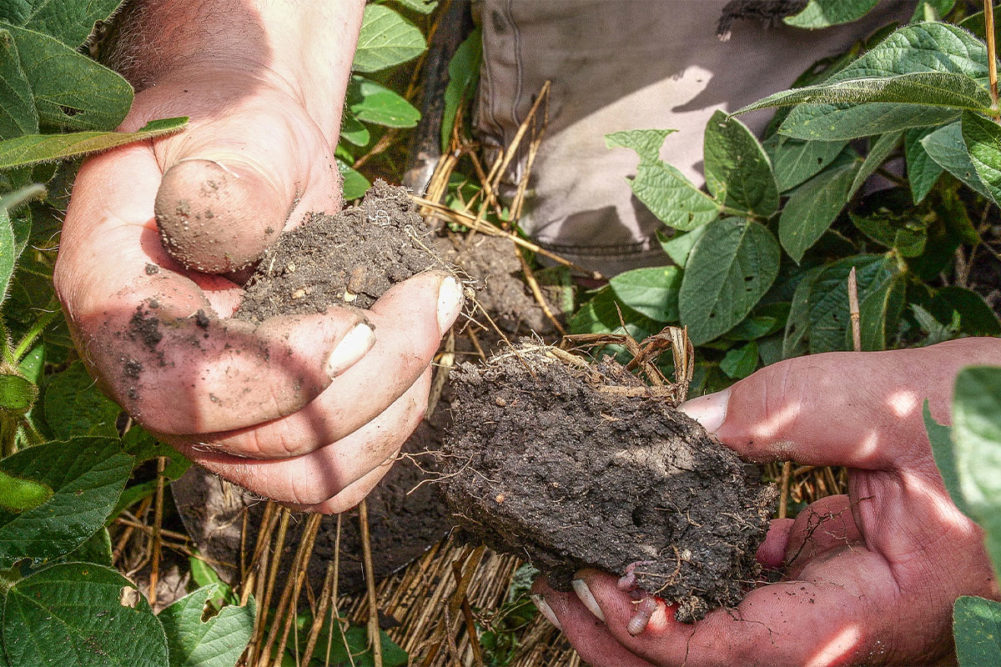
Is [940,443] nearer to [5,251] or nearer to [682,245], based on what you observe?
[5,251]

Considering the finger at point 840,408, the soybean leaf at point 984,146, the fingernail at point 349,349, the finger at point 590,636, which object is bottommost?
the finger at point 590,636

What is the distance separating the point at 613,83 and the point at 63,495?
1.81 metres

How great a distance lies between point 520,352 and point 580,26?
3.93 feet

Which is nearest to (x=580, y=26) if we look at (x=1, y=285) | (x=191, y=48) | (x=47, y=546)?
(x=191, y=48)

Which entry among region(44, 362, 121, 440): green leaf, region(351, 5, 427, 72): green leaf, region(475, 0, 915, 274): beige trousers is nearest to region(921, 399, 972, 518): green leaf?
region(44, 362, 121, 440): green leaf

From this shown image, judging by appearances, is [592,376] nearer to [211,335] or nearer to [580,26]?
[211,335]

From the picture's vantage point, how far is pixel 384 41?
6.68 feet

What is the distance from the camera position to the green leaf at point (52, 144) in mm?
968

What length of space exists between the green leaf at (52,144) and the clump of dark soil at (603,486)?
0.76m

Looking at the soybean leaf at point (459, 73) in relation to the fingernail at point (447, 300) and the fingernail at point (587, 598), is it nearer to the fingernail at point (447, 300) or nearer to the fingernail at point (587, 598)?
the fingernail at point (447, 300)

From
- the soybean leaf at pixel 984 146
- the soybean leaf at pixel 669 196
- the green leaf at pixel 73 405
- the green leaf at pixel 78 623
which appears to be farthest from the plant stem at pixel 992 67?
the green leaf at pixel 73 405

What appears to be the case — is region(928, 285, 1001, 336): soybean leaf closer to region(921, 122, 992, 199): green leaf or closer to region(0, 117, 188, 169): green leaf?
region(921, 122, 992, 199): green leaf

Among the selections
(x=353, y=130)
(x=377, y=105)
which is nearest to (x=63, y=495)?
(x=353, y=130)

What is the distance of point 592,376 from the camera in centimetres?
143
